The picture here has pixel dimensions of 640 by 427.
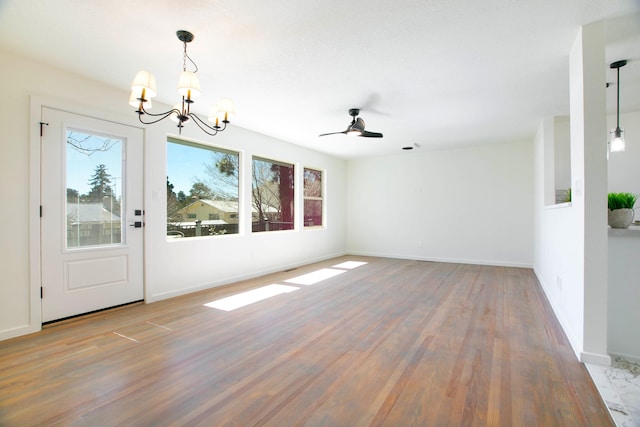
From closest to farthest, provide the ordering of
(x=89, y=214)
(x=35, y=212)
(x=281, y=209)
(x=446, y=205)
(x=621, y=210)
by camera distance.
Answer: (x=621, y=210)
(x=35, y=212)
(x=89, y=214)
(x=281, y=209)
(x=446, y=205)

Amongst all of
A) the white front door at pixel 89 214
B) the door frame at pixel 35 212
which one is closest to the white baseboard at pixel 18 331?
the door frame at pixel 35 212

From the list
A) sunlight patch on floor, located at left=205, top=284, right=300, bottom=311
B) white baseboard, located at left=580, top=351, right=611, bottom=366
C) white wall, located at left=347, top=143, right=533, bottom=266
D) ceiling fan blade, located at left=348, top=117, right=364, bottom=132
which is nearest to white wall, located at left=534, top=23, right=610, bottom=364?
white baseboard, located at left=580, top=351, right=611, bottom=366

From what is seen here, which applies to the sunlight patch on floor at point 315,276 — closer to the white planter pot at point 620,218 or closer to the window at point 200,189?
the window at point 200,189

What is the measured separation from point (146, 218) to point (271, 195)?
102 inches

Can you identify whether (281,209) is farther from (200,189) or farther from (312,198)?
(200,189)

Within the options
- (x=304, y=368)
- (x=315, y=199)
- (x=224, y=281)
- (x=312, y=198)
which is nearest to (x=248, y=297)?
(x=224, y=281)

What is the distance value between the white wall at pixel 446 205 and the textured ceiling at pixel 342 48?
2.24 meters

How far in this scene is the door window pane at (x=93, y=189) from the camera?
10.6 feet

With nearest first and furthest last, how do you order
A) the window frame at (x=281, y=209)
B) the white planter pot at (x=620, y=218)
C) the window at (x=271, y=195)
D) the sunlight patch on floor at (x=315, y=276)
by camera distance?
the white planter pot at (x=620, y=218), the sunlight patch on floor at (x=315, y=276), the window frame at (x=281, y=209), the window at (x=271, y=195)

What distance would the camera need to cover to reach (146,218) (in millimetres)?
3838

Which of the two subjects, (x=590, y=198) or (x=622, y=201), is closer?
(x=590, y=198)

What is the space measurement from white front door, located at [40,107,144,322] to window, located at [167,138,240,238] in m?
0.54

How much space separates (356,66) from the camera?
3014 mm

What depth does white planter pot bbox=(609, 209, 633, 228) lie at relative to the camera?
94.3 inches
